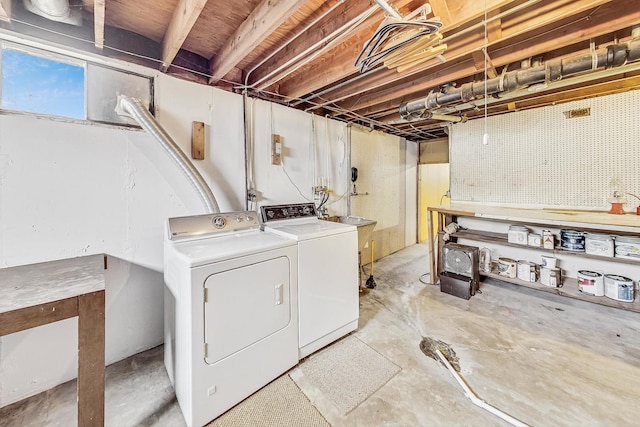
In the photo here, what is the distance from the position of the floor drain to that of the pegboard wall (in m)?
2.27

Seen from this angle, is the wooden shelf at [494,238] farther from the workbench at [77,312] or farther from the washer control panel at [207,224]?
the workbench at [77,312]

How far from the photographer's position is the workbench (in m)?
1.01

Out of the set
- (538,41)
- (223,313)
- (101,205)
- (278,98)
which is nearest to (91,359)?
(223,313)

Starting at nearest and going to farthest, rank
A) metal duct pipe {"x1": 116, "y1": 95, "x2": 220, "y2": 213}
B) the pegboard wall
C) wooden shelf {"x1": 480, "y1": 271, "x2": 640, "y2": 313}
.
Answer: metal duct pipe {"x1": 116, "y1": 95, "x2": 220, "y2": 213} < wooden shelf {"x1": 480, "y1": 271, "x2": 640, "y2": 313} < the pegboard wall

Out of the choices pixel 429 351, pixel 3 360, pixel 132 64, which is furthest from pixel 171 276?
pixel 429 351

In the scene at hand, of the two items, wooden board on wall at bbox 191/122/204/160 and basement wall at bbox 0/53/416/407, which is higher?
wooden board on wall at bbox 191/122/204/160

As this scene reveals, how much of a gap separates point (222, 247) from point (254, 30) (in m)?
1.44

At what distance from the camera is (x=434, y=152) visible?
17.1ft

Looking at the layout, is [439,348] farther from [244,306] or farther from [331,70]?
[331,70]

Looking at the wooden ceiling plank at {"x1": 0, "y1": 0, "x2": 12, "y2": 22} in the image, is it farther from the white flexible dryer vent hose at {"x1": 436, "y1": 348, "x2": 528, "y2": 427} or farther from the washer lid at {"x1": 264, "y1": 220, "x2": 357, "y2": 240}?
the white flexible dryer vent hose at {"x1": 436, "y1": 348, "x2": 528, "y2": 427}

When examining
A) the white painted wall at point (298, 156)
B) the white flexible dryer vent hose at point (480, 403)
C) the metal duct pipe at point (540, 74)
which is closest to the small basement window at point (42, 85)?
the white painted wall at point (298, 156)

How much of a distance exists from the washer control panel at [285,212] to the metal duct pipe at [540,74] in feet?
5.75

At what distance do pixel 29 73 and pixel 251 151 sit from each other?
1538mm

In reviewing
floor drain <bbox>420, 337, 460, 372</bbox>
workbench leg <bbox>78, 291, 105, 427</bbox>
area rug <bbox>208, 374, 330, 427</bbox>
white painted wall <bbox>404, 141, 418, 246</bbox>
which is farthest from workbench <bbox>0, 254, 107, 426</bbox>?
white painted wall <bbox>404, 141, 418, 246</bbox>
